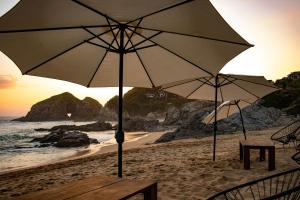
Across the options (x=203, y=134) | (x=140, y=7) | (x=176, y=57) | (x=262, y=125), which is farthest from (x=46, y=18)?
(x=262, y=125)

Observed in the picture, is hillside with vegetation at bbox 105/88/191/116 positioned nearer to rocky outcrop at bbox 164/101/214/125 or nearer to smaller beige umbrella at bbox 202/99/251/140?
rocky outcrop at bbox 164/101/214/125

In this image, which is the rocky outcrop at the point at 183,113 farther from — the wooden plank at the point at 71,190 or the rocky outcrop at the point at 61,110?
the rocky outcrop at the point at 61,110

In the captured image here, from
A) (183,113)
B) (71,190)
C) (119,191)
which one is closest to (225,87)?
(119,191)

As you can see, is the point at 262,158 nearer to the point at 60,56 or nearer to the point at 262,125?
the point at 60,56

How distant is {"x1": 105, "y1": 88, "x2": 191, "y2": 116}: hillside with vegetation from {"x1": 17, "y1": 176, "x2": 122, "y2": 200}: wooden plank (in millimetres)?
108207

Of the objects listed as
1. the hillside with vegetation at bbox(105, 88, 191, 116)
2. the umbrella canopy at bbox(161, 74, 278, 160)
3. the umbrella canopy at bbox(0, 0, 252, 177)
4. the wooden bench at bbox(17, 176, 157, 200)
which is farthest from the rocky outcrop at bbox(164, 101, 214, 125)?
the hillside with vegetation at bbox(105, 88, 191, 116)

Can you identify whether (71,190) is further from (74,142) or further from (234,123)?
(234,123)

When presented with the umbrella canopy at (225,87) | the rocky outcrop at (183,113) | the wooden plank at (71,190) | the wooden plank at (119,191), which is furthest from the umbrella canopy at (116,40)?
the rocky outcrop at (183,113)

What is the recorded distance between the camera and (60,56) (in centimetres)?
482

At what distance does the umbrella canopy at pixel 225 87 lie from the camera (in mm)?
8266

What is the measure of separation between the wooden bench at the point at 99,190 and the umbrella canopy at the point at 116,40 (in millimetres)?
1131

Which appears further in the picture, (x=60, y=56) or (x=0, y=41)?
(x=60, y=56)

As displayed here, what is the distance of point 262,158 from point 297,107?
2872cm

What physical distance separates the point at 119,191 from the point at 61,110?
13822 cm
